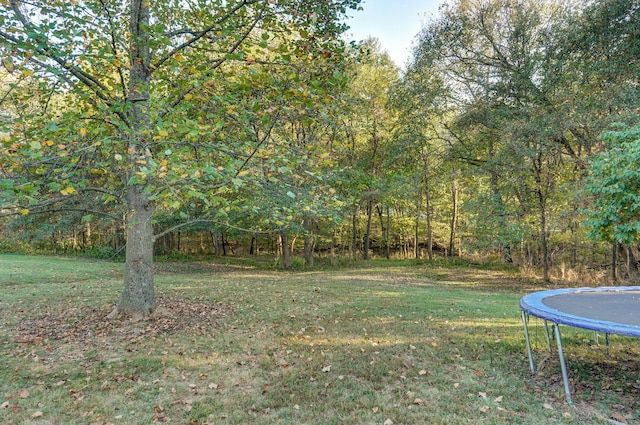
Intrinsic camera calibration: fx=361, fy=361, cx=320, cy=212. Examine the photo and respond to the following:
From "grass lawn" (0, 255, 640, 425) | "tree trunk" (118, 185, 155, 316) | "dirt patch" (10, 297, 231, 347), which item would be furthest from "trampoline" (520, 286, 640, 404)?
"tree trunk" (118, 185, 155, 316)

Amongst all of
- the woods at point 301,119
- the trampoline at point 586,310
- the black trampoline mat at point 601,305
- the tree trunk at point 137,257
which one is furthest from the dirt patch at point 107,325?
the black trampoline mat at point 601,305

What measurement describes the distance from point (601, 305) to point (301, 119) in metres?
4.00

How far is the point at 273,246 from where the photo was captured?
2902 centimetres

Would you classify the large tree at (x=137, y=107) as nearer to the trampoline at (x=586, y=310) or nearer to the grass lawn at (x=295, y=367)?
the grass lawn at (x=295, y=367)

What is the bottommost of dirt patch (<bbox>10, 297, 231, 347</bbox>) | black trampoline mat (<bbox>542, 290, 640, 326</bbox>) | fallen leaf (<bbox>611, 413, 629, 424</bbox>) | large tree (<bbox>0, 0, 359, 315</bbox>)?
fallen leaf (<bbox>611, 413, 629, 424</bbox>)

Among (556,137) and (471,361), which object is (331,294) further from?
(556,137)

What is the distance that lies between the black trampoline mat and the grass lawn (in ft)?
2.23

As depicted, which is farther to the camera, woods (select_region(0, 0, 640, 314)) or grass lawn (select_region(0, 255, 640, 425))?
woods (select_region(0, 0, 640, 314))

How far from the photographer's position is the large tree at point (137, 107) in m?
3.53

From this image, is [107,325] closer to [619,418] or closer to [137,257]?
[137,257]

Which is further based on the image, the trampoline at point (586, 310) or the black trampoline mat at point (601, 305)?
the black trampoline mat at point (601, 305)

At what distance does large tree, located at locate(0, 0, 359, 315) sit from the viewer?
3525mm

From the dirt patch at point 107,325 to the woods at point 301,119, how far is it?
1.34 feet

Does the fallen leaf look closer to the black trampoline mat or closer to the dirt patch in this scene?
the black trampoline mat
